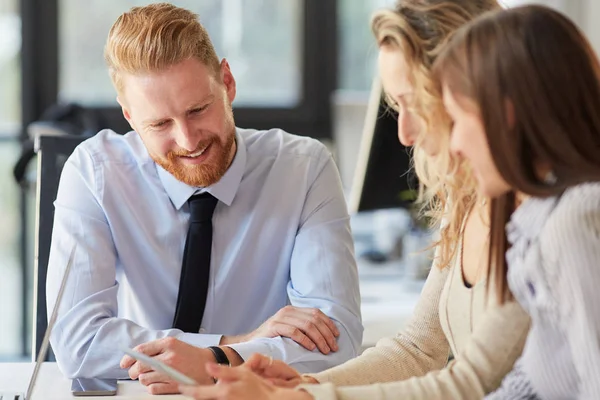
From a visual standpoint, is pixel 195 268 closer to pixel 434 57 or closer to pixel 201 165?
pixel 201 165

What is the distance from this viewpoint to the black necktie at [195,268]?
193cm

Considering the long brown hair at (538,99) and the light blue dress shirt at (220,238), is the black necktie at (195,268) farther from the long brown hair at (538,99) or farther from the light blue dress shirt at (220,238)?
the long brown hair at (538,99)

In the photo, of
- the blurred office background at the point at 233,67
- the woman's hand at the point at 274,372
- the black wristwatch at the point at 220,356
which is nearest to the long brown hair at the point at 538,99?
the woman's hand at the point at 274,372

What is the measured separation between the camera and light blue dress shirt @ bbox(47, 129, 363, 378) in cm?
190

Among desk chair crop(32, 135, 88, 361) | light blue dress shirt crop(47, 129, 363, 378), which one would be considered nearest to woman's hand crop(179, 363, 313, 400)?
light blue dress shirt crop(47, 129, 363, 378)

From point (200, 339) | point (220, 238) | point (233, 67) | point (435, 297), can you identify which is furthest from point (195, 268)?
point (233, 67)

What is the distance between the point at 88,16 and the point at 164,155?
10.3 feet

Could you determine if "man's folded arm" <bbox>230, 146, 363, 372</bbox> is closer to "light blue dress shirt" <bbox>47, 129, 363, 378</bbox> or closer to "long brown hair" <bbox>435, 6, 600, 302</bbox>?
"light blue dress shirt" <bbox>47, 129, 363, 378</bbox>

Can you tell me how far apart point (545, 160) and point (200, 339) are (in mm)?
891

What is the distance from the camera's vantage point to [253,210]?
2006 millimetres

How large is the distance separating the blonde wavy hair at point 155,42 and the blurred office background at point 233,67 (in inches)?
108

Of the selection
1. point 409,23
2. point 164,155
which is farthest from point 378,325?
point 409,23

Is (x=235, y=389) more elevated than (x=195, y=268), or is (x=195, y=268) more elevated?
(x=235, y=389)

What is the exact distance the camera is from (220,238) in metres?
1.99
